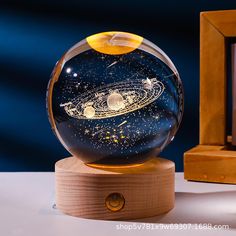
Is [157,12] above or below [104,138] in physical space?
above

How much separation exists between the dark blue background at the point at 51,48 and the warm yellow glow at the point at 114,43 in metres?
0.49

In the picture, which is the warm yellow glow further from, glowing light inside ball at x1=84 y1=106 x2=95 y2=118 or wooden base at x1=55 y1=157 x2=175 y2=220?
wooden base at x1=55 y1=157 x2=175 y2=220

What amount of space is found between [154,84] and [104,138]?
0.13 meters

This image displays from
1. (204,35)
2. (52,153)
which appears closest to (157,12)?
(204,35)

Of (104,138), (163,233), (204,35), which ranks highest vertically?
(204,35)

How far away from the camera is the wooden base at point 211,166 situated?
104 cm

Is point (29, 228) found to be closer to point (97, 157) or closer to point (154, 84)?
point (97, 157)

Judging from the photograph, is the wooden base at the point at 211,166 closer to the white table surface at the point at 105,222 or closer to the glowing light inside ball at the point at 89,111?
Answer: the white table surface at the point at 105,222

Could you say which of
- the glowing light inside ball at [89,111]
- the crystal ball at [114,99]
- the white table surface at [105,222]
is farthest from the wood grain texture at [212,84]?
the glowing light inside ball at [89,111]

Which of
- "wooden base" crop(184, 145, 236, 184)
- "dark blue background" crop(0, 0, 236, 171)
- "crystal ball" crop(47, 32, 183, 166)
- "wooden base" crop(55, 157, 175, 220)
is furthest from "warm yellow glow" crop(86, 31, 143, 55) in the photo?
"dark blue background" crop(0, 0, 236, 171)

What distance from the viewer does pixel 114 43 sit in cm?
83

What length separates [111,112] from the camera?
811 mm

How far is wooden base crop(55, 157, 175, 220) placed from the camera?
801 mm

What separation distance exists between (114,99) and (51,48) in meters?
0.59
